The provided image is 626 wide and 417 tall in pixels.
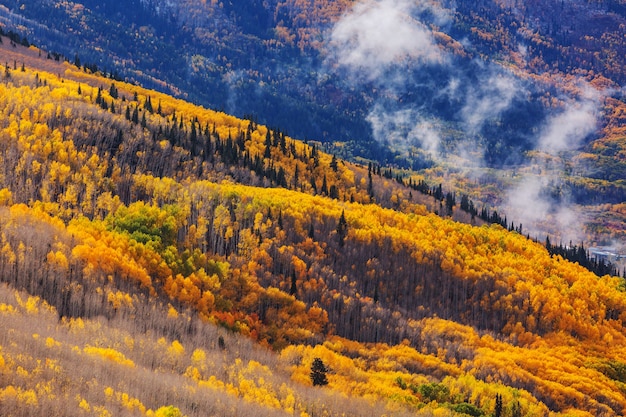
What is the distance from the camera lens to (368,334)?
5886 inches

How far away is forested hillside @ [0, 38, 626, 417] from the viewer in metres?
88.9

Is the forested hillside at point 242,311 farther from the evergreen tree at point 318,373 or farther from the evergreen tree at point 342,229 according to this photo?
the evergreen tree at point 342,229

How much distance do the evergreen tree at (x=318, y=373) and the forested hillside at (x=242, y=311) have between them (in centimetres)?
21

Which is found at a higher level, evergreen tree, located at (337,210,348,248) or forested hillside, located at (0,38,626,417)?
evergreen tree, located at (337,210,348,248)

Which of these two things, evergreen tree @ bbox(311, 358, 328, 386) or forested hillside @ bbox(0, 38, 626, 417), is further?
evergreen tree @ bbox(311, 358, 328, 386)

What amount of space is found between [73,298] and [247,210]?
65.5 m

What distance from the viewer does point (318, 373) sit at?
4385 inches

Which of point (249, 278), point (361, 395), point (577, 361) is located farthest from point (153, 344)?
point (577, 361)

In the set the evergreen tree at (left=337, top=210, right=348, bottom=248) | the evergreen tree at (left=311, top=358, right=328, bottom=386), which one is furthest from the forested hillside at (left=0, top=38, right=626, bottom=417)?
the evergreen tree at (left=337, top=210, right=348, bottom=248)

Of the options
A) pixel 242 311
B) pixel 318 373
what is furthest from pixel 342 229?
pixel 318 373

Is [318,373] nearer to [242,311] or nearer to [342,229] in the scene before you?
[242,311]

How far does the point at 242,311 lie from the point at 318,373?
32.7 meters

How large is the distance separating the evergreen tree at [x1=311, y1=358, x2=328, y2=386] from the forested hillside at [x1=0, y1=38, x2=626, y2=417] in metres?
0.21

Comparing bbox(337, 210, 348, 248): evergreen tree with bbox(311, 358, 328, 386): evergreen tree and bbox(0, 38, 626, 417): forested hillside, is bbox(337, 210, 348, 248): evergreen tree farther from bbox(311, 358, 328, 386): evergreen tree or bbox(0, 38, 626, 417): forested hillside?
bbox(311, 358, 328, 386): evergreen tree
